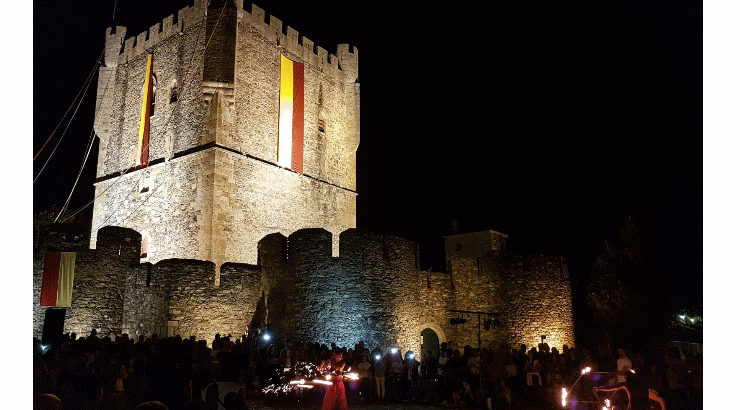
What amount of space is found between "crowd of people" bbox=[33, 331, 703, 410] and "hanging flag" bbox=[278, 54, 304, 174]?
1231 cm

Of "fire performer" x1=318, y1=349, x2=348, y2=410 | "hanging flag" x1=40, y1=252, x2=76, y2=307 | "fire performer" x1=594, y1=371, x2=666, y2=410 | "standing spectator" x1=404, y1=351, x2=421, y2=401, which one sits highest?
"hanging flag" x1=40, y1=252, x2=76, y2=307

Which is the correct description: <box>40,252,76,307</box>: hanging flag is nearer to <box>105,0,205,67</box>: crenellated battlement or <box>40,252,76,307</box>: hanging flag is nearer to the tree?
<box>105,0,205,67</box>: crenellated battlement

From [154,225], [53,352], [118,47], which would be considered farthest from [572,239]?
[53,352]

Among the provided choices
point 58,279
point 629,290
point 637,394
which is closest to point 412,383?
point 637,394

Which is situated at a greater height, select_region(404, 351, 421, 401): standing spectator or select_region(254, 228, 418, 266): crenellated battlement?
select_region(254, 228, 418, 266): crenellated battlement

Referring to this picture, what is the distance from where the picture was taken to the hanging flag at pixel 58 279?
13617mm

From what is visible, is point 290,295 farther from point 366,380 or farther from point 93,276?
point 93,276

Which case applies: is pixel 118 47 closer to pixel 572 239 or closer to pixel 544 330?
pixel 544 330

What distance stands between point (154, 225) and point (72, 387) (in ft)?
57.8

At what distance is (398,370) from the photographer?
11852 mm

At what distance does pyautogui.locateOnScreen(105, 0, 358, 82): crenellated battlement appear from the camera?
2425 centimetres

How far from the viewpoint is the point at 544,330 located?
60.0 feet

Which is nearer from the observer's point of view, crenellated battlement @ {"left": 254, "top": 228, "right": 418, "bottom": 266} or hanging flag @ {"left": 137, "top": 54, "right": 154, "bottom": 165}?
crenellated battlement @ {"left": 254, "top": 228, "right": 418, "bottom": 266}

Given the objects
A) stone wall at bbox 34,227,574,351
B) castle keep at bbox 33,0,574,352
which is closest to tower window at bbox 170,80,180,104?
castle keep at bbox 33,0,574,352
